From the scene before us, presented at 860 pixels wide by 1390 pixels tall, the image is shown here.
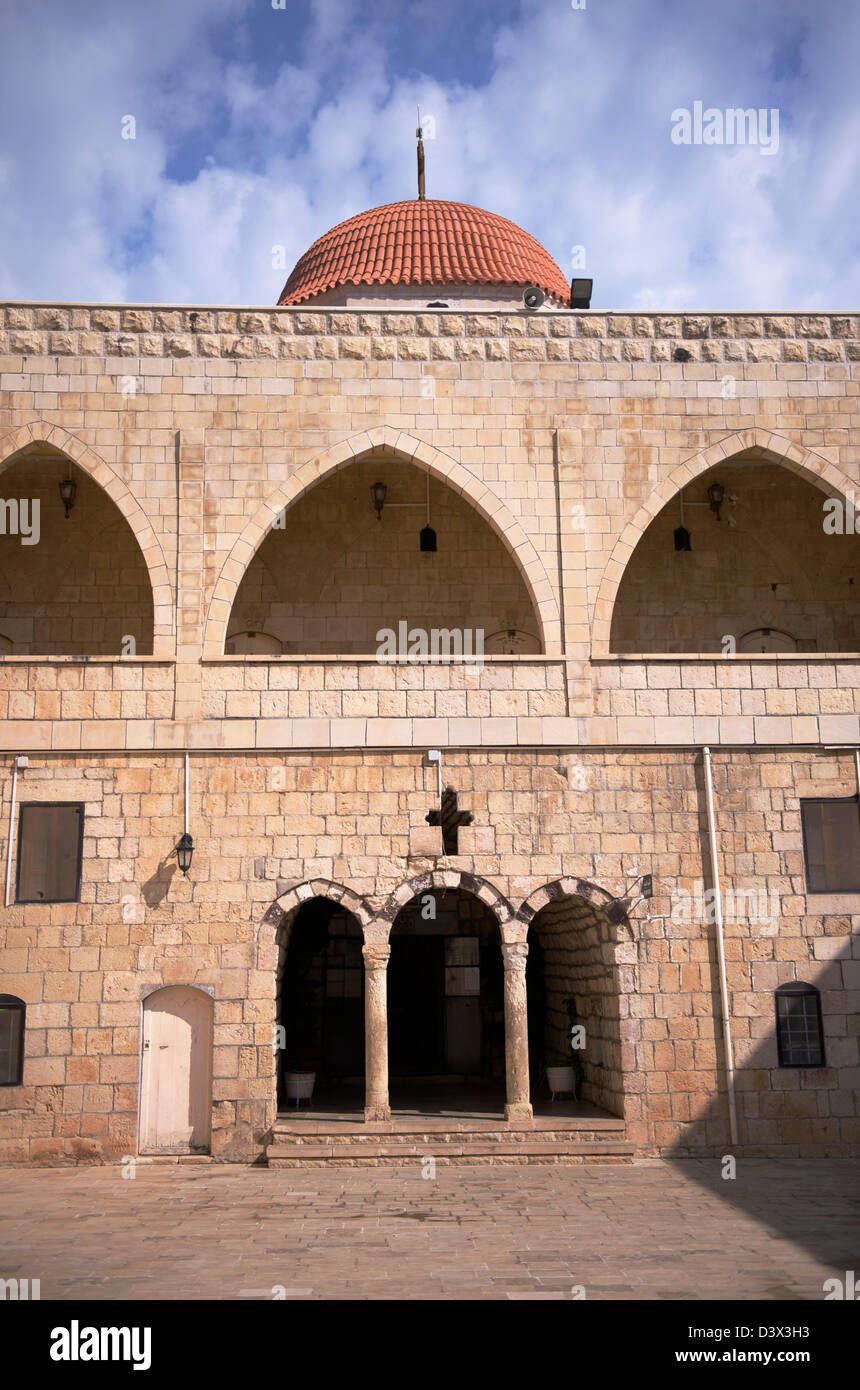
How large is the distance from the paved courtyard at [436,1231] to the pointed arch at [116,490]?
4.98 metres

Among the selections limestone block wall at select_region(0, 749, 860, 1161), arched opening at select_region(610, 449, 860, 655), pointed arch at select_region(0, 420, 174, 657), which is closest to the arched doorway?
limestone block wall at select_region(0, 749, 860, 1161)

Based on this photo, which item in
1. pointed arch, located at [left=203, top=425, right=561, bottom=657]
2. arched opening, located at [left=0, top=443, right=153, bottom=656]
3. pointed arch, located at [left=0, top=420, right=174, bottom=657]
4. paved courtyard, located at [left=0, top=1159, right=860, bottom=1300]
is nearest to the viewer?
paved courtyard, located at [left=0, top=1159, right=860, bottom=1300]

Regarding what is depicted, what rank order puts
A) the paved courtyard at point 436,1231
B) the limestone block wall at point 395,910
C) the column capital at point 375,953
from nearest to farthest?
the paved courtyard at point 436,1231 < the limestone block wall at point 395,910 < the column capital at point 375,953

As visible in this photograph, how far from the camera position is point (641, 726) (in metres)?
11.2

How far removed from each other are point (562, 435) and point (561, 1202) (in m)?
7.15

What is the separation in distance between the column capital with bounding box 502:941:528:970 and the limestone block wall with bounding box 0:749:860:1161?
0.13 meters

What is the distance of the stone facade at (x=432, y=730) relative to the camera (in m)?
10.5

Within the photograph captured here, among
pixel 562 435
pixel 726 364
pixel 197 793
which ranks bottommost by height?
pixel 197 793

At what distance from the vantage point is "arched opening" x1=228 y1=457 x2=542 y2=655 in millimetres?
13461

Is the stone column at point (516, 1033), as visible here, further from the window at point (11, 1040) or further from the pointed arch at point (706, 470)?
the window at point (11, 1040)

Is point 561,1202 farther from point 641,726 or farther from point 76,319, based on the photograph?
point 76,319

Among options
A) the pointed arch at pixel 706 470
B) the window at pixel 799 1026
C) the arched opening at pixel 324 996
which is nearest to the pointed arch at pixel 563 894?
the window at pixel 799 1026

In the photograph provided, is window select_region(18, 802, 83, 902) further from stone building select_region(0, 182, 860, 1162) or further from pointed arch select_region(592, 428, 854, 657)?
pointed arch select_region(592, 428, 854, 657)

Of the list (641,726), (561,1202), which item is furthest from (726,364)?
(561,1202)
